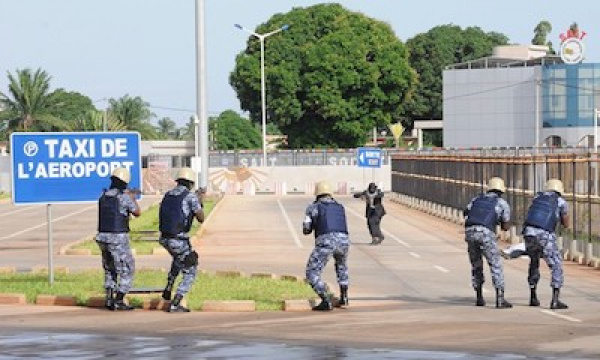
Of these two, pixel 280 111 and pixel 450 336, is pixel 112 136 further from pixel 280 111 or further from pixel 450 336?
pixel 280 111

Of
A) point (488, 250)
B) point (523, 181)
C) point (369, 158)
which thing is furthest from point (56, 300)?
point (369, 158)

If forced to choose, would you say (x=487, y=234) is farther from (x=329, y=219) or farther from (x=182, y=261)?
(x=182, y=261)

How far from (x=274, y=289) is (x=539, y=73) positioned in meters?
90.5

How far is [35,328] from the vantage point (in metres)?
16.2

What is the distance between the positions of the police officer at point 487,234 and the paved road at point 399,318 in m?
0.38

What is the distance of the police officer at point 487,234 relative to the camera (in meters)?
18.8

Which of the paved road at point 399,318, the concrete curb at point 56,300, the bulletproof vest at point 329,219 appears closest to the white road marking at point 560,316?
the paved road at point 399,318

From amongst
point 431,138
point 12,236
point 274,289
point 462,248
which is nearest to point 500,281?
point 274,289

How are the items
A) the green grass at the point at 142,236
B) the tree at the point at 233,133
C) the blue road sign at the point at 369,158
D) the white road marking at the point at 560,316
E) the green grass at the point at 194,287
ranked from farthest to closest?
1. the tree at the point at 233,133
2. the blue road sign at the point at 369,158
3. the green grass at the point at 142,236
4. the green grass at the point at 194,287
5. the white road marking at the point at 560,316

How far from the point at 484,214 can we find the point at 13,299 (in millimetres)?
6909

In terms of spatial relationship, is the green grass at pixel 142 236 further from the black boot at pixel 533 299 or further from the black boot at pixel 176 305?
the black boot at pixel 533 299

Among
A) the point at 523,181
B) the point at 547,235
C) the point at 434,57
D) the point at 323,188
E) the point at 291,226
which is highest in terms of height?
the point at 434,57

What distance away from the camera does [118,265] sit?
18.4m

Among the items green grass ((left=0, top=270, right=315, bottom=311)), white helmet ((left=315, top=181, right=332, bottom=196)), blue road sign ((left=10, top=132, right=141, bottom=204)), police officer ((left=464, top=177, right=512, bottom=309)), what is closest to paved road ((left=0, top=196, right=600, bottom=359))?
police officer ((left=464, top=177, right=512, bottom=309))
